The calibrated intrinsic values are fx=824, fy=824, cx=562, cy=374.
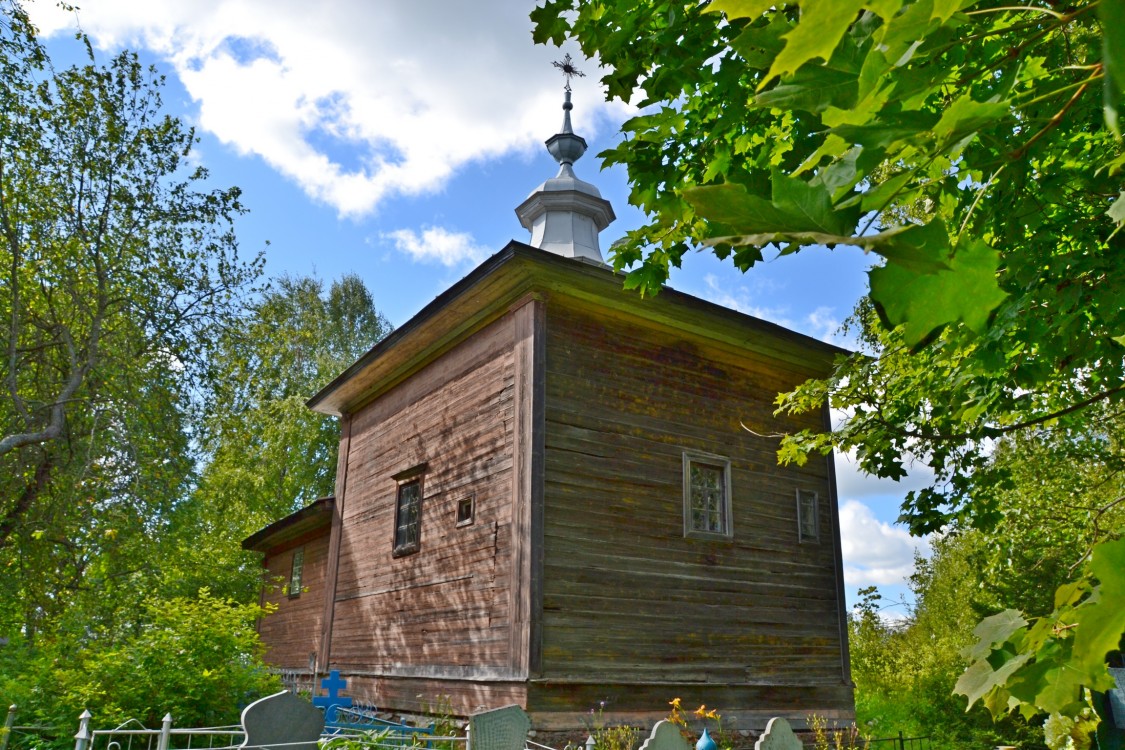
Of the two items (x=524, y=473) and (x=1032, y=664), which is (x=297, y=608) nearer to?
(x=524, y=473)

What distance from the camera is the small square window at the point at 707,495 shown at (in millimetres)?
11758

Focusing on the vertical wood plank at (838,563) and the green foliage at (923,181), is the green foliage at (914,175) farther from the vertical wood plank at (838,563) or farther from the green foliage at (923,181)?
the vertical wood plank at (838,563)

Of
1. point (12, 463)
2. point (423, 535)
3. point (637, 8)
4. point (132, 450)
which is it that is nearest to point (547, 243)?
point (423, 535)

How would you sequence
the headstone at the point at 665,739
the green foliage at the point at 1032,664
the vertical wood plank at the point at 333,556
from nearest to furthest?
the green foliage at the point at 1032,664, the headstone at the point at 665,739, the vertical wood plank at the point at 333,556

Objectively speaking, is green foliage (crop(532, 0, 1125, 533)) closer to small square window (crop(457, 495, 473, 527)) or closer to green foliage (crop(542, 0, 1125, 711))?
green foliage (crop(542, 0, 1125, 711))

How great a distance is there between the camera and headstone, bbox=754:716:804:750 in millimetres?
6090

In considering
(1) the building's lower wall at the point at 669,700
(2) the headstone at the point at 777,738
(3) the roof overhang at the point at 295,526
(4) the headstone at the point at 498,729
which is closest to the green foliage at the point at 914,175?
(2) the headstone at the point at 777,738

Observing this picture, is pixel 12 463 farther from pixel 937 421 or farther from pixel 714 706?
pixel 937 421

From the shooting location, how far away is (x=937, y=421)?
696 cm

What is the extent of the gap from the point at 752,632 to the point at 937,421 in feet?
19.2

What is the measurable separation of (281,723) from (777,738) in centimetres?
367

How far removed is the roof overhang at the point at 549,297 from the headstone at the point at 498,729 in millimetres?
5283

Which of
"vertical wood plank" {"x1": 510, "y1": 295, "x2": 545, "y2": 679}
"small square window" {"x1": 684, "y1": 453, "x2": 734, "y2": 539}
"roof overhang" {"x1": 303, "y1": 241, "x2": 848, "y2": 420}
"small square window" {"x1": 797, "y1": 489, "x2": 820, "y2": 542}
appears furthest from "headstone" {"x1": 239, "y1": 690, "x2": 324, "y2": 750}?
"small square window" {"x1": 797, "y1": 489, "x2": 820, "y2": 542}

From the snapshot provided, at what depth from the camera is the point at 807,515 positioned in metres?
13.1
